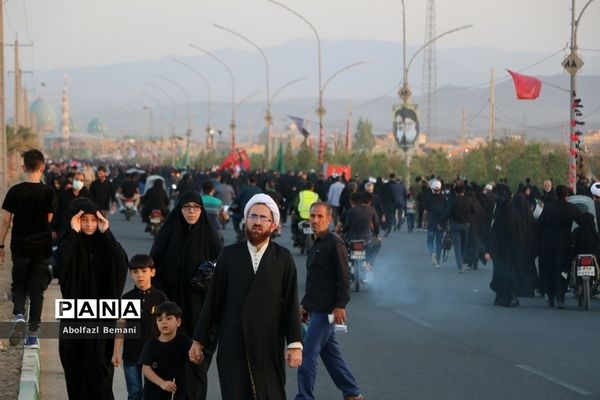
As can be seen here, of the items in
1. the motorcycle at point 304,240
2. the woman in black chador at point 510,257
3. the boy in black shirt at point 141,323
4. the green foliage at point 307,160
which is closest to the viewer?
the boy in black shirt at point 141,323

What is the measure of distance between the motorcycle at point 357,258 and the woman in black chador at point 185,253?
967 cm

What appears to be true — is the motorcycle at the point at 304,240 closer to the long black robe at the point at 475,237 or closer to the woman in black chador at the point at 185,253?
the long black robe at the point at 475,237

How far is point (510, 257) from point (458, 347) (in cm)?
554

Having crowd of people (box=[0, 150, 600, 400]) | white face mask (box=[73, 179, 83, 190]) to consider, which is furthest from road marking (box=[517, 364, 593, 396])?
white face mask (box=[73, 179, 83, 190])

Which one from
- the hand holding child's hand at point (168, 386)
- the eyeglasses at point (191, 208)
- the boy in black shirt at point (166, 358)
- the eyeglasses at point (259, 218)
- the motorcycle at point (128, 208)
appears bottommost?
the motorcycle at point (128, 208)

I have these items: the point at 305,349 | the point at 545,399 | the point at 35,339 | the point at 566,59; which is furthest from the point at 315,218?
the point at 566,59

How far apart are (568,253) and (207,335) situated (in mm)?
11695

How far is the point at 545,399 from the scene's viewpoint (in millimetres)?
11289

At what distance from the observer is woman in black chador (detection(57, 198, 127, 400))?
378 inches

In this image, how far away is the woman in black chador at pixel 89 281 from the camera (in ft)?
31.5

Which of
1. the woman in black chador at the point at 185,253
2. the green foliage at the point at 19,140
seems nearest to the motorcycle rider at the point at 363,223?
the woman in black chador at the point at 185,253

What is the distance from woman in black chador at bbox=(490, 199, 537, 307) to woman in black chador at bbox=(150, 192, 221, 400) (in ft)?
30.1

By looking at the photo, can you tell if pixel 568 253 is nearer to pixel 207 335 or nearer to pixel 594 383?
pixel 594 383

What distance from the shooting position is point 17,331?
1326cm
